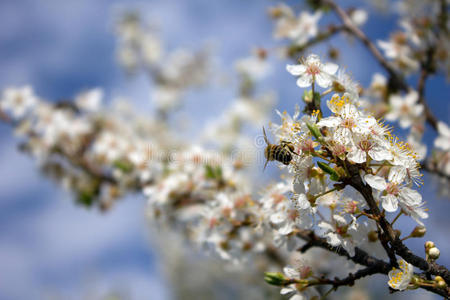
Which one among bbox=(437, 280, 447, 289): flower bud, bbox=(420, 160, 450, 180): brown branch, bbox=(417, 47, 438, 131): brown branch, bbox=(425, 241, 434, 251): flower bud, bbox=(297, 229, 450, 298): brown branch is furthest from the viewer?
bbox=(417, 47, 438, 131): brown branch

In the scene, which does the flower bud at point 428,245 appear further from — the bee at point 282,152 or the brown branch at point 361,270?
the bee at point 282,152

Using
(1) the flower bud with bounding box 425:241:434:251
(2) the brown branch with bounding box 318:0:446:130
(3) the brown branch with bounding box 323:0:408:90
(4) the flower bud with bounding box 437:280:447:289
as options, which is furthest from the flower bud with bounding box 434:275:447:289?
(3) the brown branch with bounding box 323:0:408:90

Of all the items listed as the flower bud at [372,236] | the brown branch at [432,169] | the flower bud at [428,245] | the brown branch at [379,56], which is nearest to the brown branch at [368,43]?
the brown branch at [379,56]

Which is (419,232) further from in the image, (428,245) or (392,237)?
(392,237)

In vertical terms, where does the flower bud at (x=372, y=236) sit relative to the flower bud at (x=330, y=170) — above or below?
below

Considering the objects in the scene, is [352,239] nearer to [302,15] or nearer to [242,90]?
[302,15]

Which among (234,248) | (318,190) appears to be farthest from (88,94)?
(318,190)

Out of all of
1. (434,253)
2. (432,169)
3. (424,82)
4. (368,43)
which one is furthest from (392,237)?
(368,43)

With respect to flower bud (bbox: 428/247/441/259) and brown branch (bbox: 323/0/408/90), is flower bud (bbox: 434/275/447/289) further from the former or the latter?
brown branch (bbox: 323/0/408/90)
